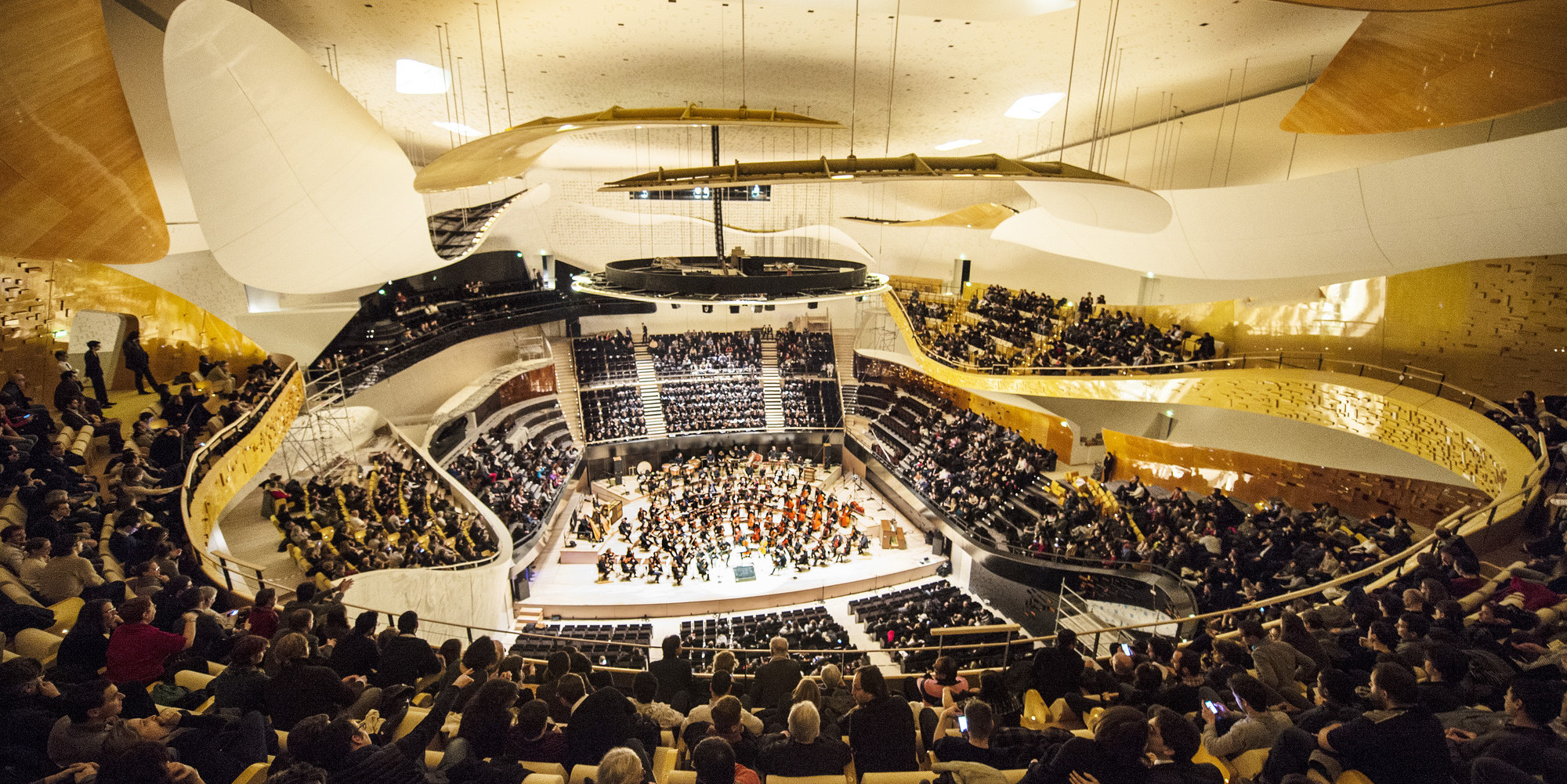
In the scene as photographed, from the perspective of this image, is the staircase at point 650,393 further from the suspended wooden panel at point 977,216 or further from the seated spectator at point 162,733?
the seated spectator at point 162,733

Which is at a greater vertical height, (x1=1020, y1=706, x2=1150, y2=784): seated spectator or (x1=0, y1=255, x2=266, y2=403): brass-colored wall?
(x1=0, y1=255, x2=266, y2=403): brass-colored wall

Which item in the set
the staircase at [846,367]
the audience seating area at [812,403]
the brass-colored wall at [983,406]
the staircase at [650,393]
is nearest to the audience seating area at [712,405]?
the staircase at [650,393]

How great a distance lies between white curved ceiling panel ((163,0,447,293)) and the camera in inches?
214

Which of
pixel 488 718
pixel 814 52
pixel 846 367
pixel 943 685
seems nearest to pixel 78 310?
pixel 488 718

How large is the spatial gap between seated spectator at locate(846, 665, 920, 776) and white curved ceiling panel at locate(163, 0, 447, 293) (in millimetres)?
7200

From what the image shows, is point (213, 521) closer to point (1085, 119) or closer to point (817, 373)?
point (1085, 119)

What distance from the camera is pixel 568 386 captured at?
77.8 ft

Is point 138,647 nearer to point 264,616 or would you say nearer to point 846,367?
A: point 264,616

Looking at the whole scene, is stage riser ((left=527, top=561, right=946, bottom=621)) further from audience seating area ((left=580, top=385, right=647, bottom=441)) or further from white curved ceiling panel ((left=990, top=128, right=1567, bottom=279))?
white curved ceiling panel ((left=990, top=128, right=1567, bottom=279))

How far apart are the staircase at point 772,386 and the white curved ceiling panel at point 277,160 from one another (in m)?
16.8

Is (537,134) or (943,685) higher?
(537,134)

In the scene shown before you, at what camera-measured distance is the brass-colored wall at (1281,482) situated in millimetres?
10289

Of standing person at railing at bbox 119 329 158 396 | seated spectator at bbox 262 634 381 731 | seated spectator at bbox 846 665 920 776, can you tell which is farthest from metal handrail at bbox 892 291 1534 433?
standing person at railing at bbox 119 329 158 396

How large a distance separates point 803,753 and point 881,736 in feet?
1.46
